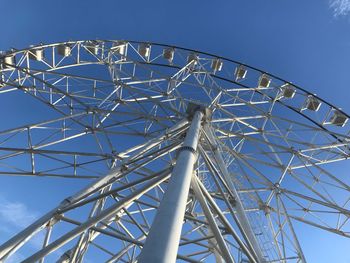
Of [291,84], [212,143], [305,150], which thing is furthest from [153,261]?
[291,84]

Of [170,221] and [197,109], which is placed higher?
[197,109]

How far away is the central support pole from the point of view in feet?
16.0

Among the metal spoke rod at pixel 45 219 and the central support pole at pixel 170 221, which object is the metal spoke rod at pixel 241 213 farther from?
the metal spoke rod at pixel 45 219

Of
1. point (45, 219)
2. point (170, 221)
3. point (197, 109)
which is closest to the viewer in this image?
point (170, 221)

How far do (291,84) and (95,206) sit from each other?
1201 cm

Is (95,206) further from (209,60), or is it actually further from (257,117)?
(209,60)

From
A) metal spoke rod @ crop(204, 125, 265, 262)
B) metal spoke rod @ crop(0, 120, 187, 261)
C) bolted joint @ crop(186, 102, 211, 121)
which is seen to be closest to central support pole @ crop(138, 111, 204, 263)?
metal spoke rod @ crop(204, 125, 265, 262)

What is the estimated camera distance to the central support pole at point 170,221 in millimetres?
4875

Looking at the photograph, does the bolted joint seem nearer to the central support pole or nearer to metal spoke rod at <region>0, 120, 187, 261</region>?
metal spoke rod at <region>0, 120, 187, 261</region>

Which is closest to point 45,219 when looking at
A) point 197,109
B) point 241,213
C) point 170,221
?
point 170,221

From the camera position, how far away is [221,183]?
31.6 ft

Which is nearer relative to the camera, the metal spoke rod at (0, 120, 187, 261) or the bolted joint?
the metal spoke rod at (0, 120, 187, 261)

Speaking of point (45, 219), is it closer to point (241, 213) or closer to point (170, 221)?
point (170, 221)

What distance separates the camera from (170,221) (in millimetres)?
5508
